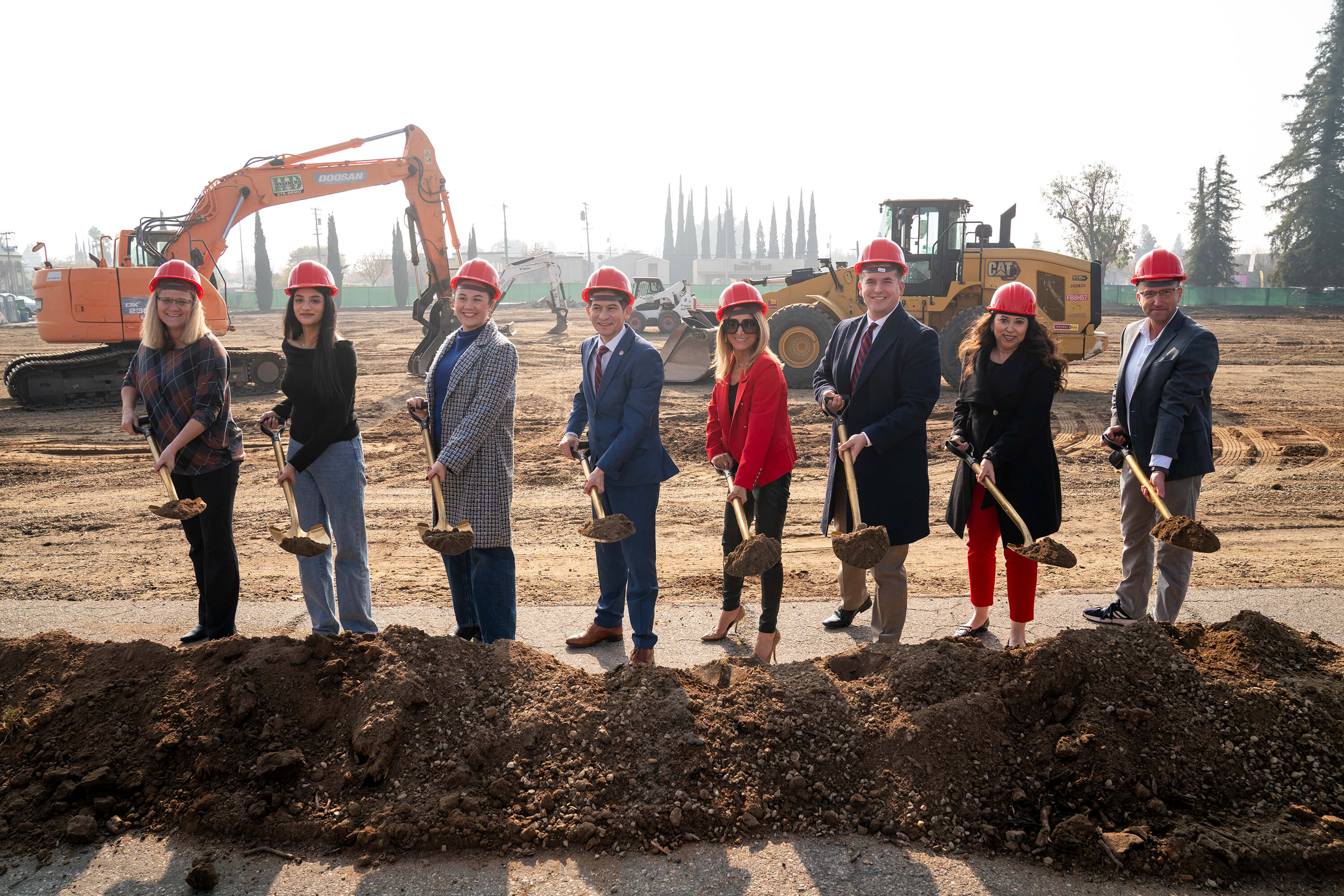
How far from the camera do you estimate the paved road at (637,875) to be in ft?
9.23

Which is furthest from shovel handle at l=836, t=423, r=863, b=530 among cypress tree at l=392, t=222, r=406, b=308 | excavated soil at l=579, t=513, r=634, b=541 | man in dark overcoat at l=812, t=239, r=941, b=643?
cypress tree at l=392, t=222, r=406, b=308

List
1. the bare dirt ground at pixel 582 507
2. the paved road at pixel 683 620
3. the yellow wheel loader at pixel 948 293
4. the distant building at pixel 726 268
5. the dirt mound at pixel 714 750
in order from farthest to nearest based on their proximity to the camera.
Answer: the distant building at pixel 726 268 < the yellow wheel loader at pixel 948 293 < the bare dirt ground at pixel 582 507 < the paved road at pixel 683 620 < the dirt mound at pixel 714 750

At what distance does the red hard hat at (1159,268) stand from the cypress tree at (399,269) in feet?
208

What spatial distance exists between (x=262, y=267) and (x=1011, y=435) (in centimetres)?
7131

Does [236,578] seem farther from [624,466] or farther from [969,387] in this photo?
[969,387]

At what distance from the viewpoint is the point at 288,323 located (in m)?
4.52

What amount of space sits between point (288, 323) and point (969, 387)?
3.69 metres

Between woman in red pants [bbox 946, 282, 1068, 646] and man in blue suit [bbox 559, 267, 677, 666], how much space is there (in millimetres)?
1658

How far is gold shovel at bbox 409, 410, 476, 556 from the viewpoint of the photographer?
162 inches

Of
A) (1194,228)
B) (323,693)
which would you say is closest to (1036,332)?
(323,693)

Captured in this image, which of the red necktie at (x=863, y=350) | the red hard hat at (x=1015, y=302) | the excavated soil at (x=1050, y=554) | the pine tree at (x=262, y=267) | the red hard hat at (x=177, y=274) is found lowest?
the excavated soil at (x=1050, y=554)

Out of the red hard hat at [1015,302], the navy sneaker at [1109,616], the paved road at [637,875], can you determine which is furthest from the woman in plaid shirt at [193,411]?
the navy sneaker at [1109,616]

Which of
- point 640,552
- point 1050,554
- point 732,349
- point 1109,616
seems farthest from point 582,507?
point 1050,554

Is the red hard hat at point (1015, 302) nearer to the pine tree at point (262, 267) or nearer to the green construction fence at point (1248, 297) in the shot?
the green construction fence at point (1248, 297)
